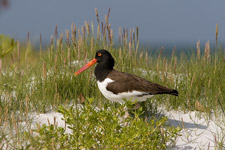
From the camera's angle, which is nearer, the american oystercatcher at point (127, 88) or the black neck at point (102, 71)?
the american oystercatcher at point (127, 88)

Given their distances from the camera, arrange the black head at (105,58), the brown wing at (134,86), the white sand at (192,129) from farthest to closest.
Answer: the black head at (105,58) < the brown wing at (134,86) < the white sand at (192,129)

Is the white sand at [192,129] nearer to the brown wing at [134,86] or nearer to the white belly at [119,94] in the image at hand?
the brown wing at [134,86]

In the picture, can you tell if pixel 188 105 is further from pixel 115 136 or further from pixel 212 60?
pixel 115 136

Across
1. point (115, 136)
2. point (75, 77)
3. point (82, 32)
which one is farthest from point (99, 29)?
point (115, 136)

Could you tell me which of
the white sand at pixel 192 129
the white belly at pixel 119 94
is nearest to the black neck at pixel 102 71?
the white belly at pixel 119 94

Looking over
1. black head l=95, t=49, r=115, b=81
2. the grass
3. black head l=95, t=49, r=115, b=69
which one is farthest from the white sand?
black head l=95, t=49, r=115, b=69

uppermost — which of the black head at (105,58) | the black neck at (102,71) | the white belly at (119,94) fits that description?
the black head at (105,58)

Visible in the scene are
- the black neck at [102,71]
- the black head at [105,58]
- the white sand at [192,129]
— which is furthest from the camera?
the black head at [105,58]

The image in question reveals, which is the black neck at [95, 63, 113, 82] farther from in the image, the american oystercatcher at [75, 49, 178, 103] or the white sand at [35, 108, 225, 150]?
the white sand at [35, 108, 225, 150]

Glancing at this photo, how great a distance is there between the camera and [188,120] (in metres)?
4.89

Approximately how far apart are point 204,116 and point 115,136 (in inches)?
85.8

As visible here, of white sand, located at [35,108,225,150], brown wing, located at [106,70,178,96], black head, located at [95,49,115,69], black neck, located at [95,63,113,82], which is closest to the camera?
white sand, located at [35,108,225,150]

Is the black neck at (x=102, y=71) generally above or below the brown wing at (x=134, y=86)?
above

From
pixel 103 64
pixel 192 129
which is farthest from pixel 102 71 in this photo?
pixel 192 129
